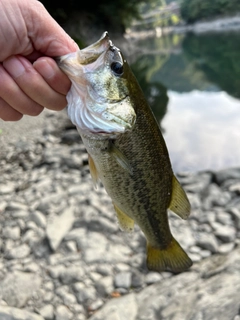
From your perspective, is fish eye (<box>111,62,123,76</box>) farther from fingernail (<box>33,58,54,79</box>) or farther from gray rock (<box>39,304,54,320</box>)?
gray rock (<box>39,304,54,320</box>)

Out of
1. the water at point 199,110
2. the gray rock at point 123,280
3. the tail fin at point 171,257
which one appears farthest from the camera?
the water at point 199,110

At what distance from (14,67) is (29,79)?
0.12m

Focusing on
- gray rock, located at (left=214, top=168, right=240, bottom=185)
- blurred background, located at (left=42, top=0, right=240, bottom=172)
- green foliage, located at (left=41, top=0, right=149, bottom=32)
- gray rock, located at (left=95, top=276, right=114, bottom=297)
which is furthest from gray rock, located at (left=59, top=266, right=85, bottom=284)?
green foliage, located at (left=41, top=0, right=149, bottom=32)

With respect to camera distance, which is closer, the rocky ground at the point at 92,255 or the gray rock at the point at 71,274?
the rocky ground at the point at 92,255

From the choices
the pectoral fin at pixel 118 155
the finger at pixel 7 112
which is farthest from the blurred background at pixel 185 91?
the pectoral fin at pixel 118 155

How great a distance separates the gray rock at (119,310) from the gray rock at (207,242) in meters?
1.44

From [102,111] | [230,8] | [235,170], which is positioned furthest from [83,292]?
[230,8]

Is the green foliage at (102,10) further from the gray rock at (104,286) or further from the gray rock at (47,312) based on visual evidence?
the gray rock at (47,312)

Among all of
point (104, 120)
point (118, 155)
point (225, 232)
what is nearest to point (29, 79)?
point (104, 120)

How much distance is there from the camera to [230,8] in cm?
6200

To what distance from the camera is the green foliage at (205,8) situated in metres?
62.2

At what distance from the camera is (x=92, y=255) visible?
167 inches

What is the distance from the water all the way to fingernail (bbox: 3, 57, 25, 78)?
5924 millimetres

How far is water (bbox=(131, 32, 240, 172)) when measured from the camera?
8641 mm
